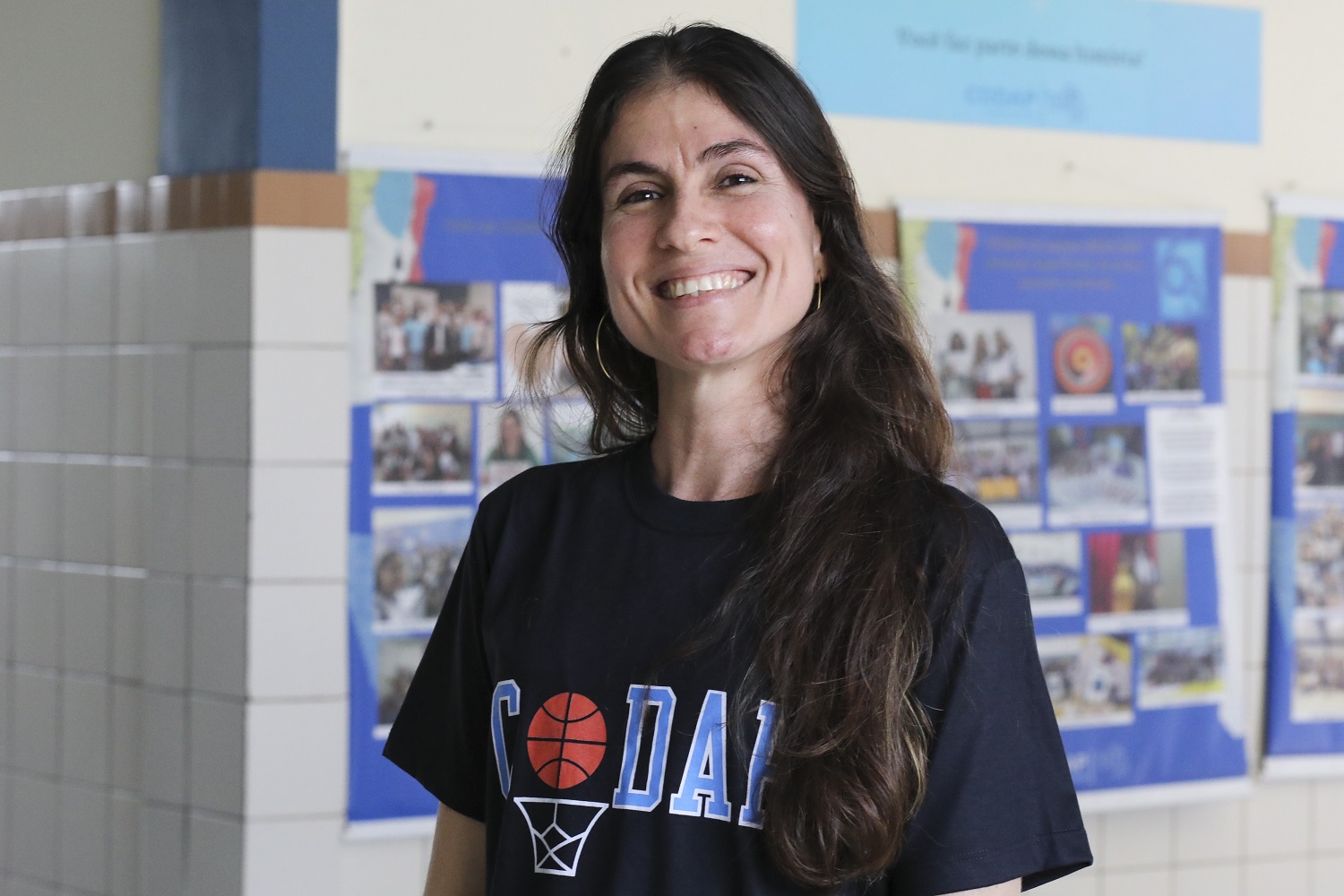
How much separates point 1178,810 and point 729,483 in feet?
7.56

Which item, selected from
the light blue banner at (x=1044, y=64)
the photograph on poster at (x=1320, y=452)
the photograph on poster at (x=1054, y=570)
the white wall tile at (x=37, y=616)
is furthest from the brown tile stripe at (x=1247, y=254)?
the white wall tile at (x=37, y=616)

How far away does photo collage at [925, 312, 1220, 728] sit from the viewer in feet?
9.62

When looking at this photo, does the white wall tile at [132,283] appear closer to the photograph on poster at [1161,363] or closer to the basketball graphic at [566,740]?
the basketball graphic at [566,740]

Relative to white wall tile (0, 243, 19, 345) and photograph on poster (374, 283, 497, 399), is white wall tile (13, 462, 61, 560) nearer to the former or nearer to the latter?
white wall tile (0, 243, 19, 345)

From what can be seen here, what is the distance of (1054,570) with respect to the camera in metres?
2.96

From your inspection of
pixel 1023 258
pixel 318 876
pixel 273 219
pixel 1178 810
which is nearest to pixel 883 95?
pixel 1023 258

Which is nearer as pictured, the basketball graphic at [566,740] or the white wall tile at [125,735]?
the basketball graphic at [566,740]

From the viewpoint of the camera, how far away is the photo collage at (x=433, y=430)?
258 cm

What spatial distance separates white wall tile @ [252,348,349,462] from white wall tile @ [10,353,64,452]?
2.11 ft

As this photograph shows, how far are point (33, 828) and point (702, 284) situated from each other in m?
2.41

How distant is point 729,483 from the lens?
1222 millimetres

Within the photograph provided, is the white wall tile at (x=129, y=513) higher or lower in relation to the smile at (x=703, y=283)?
lower

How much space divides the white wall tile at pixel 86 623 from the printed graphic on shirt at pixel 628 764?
1.92 m

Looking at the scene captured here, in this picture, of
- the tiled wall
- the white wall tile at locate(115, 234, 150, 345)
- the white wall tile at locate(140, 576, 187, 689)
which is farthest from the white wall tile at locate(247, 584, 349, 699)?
the white wall tile at locate(115, 234, 150, 345)
